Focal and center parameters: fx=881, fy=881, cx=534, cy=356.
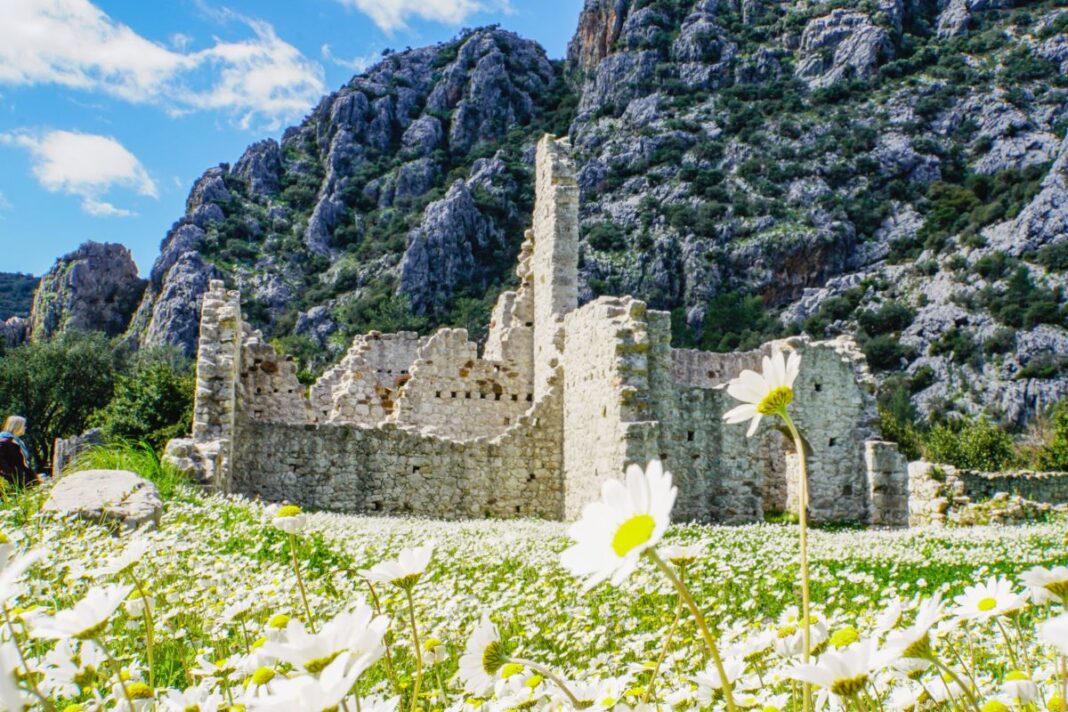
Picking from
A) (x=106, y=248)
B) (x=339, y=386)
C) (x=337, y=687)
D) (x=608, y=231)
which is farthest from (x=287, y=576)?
(x=106, y=248)

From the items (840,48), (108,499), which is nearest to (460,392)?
(108,499)

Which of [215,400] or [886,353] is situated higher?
[886,353]

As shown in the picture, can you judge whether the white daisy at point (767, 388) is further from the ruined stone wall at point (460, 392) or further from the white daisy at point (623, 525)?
the ruined stone wall at point (460, 392)

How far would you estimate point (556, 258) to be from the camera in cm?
1862

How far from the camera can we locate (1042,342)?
50.5 m

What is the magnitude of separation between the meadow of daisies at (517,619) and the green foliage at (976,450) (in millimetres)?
28792

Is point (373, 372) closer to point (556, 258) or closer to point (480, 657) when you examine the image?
point (556, 258)

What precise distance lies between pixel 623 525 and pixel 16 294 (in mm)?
113284

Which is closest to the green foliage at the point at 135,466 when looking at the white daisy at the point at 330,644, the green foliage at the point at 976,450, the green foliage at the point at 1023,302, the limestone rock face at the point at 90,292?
the white daisy at the point at 330,644

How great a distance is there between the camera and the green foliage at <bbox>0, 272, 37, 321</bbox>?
91688mm

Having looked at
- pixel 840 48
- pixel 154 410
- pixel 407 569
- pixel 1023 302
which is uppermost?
pixel 840 48

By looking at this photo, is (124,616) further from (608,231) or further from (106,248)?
(106,248)

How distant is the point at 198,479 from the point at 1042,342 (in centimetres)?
5107

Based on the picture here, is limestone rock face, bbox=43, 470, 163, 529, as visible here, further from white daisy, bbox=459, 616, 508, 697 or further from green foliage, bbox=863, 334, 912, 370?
green foliage, bbox=863, 334, 912, 370
